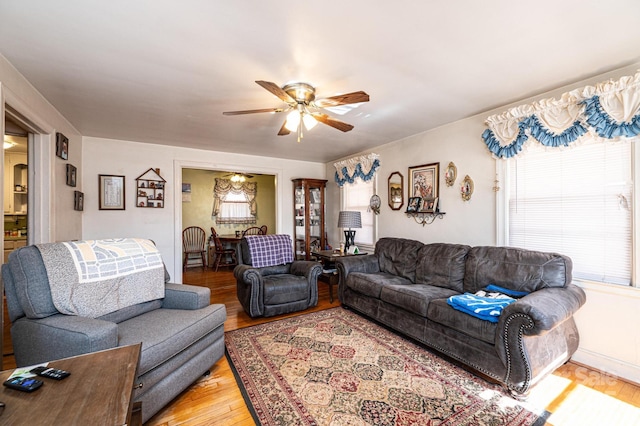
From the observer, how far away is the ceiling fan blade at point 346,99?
2.01 m

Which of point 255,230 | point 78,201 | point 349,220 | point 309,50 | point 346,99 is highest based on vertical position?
point 309,50

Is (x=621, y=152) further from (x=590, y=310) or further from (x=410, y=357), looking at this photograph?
(x=410, y=357)

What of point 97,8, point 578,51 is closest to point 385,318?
point 578,51

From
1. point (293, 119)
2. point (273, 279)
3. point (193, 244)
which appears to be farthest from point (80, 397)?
point (193, 244)

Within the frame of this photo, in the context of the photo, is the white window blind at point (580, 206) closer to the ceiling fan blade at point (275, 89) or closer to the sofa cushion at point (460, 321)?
the sofa cushion at point (460, 321)

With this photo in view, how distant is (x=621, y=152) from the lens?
2145 millimetres

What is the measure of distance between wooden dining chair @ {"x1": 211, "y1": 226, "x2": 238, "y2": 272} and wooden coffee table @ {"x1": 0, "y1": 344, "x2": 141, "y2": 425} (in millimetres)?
4693

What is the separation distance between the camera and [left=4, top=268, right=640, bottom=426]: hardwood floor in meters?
1.65

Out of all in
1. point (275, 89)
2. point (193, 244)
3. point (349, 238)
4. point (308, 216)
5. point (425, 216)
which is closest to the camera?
point (275, 89)

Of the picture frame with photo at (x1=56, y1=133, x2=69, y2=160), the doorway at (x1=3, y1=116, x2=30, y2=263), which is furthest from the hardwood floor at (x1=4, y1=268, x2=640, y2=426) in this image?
the doorway at (x1=3, y1=116, x2=30, y2=263)

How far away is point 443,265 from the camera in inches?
117

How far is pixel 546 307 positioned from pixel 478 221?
4.66ft

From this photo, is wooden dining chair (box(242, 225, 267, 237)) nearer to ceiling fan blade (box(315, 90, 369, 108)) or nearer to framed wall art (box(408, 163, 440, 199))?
framed wall art (box(408, 163, 440, 199))

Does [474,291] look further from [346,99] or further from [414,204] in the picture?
[346,99]
